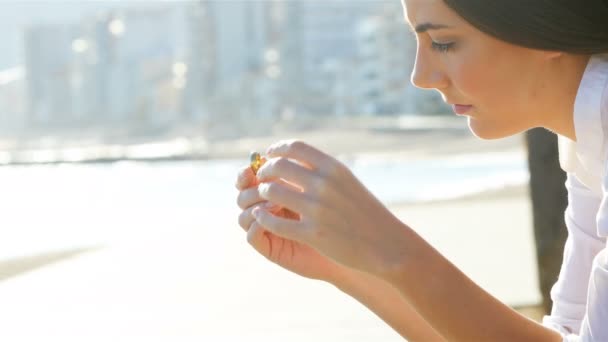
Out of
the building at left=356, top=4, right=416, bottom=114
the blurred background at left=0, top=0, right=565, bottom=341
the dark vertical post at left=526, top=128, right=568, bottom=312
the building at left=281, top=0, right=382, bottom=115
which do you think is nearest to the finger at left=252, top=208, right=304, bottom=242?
the blurred background at left=0, top=0, right=565, bottom=341

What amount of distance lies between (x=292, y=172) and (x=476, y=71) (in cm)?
20

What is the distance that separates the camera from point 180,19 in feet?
207

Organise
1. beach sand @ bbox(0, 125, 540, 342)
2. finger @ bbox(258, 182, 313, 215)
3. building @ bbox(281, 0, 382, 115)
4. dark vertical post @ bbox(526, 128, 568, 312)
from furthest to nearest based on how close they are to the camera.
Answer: building @ bbox(281, 0, 382, 115)
beach sand @ bbox(0, 125, 540, 342)
dark vertical post @ bbox(526, 128, 568, 312)
finger @ bbox(258, 182, 313, 215)

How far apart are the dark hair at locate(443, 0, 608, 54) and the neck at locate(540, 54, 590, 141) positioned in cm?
3

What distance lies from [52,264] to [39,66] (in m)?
56.2

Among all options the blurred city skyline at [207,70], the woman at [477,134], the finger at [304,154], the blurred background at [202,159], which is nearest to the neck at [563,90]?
the woman at [477,134]

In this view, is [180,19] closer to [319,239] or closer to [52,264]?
[52,264]

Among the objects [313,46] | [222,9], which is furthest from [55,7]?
[313,46]

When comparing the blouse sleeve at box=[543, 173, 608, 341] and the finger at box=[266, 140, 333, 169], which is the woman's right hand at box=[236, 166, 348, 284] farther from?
the blouse sleeve at box=[543, 173, 608, 341]

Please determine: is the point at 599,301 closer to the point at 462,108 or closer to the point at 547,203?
the point at 462,108

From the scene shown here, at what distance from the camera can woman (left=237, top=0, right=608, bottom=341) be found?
0.81 meters

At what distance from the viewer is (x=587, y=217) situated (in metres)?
1.05

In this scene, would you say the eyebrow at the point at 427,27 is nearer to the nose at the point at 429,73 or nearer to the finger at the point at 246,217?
the nose at the point at 429,73

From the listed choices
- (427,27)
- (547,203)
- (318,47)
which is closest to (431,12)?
(427,27)
